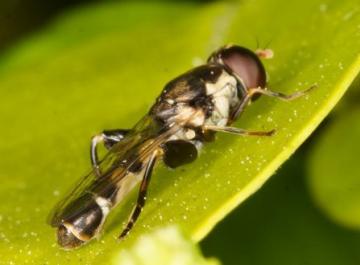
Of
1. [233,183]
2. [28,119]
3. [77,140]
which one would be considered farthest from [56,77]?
[233,183]

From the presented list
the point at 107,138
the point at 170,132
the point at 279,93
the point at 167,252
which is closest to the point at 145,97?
the point at 107,138

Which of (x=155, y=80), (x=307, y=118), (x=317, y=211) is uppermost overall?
(x=307, y=118)

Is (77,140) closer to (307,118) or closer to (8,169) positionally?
(8,169)

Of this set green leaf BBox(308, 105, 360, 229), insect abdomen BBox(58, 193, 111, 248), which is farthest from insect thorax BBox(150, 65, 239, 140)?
green leaf BBox(308, 105, 360, 229)

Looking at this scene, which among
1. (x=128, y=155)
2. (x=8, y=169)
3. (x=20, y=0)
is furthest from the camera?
(x=20, y=0)

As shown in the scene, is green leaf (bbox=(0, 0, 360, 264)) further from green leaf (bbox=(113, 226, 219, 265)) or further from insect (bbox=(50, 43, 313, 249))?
green leaf (bbox=(113, 226, 219, 265))

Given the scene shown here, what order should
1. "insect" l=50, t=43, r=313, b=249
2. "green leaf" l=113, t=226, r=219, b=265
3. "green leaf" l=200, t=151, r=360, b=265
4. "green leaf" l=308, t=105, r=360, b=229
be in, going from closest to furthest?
"green leaf" l=113, t=226, r=219, b=265 → "insect" l=50, t=43, r=313, b=249 → "green leaf" l=308, t=105, r=360, b=229 → "green leaf" l=200, t=151, r=360, b=265
